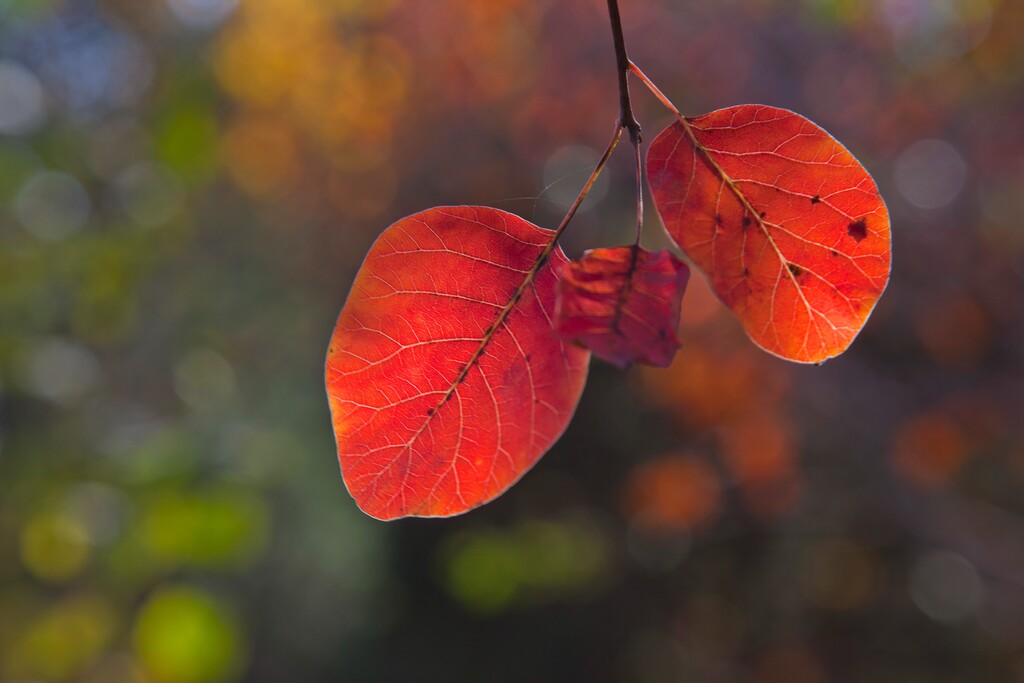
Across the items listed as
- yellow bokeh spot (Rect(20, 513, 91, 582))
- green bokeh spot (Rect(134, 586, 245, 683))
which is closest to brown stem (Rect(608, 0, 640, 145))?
green bokeh spot (Rect(134, 586, 245, 683))

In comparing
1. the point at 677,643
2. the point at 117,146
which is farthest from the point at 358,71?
the point at 677,643

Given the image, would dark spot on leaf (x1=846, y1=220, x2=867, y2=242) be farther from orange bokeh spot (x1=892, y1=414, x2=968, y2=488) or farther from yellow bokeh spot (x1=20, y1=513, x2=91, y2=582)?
orange bokeh spot (x1=892, y1=414, x2=968, y2=488)

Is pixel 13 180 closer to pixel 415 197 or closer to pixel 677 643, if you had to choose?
pixel 415 197

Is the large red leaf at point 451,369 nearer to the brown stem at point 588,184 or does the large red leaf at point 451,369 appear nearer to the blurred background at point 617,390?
the brown stem at point 588,184

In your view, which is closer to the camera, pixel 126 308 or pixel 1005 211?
pixel 126 308

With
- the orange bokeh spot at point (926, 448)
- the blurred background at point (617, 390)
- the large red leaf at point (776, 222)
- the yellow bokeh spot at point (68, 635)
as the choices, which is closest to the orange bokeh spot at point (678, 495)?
the blurred background at point (617, 390)
